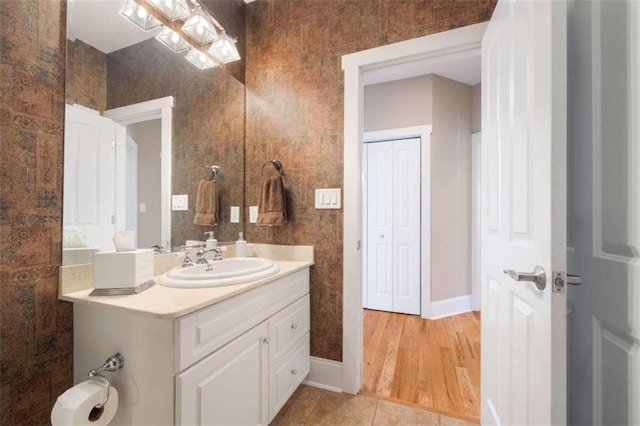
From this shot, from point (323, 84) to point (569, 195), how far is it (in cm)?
139

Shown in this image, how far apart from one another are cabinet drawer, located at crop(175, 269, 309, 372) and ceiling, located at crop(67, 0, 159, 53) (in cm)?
118

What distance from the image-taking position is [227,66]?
1845 millimetres

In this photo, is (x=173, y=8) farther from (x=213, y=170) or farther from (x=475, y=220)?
(x=475, y=220)

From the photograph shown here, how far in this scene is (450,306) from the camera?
294cm

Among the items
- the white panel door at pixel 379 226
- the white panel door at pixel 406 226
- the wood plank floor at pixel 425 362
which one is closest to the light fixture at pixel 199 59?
the white panel door at pixel 379 226

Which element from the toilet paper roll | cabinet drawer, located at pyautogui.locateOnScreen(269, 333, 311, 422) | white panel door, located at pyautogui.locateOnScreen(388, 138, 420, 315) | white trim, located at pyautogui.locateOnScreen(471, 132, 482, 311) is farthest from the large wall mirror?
white trim, located at pyautogui.locateOnScreen(471, 132, 482, 311)

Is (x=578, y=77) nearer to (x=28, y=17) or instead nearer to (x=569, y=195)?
(x=569, y=195)

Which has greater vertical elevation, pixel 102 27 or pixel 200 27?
pixel 200 27

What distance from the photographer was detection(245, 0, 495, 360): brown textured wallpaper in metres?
1.64

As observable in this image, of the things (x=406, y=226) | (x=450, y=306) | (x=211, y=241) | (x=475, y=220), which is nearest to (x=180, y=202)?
(x=211, y=241)

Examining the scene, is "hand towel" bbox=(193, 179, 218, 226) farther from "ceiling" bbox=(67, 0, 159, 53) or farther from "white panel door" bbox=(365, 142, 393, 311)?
"white panel door" bbox=(365, 142, 393, 311)

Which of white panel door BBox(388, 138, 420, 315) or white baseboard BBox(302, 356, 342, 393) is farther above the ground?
white panel door BBox(388, 138, 420, 315)

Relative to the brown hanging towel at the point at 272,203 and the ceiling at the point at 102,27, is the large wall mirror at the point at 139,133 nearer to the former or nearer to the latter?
the ceiling at the point at 102,27

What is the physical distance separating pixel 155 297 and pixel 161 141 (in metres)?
0.90
